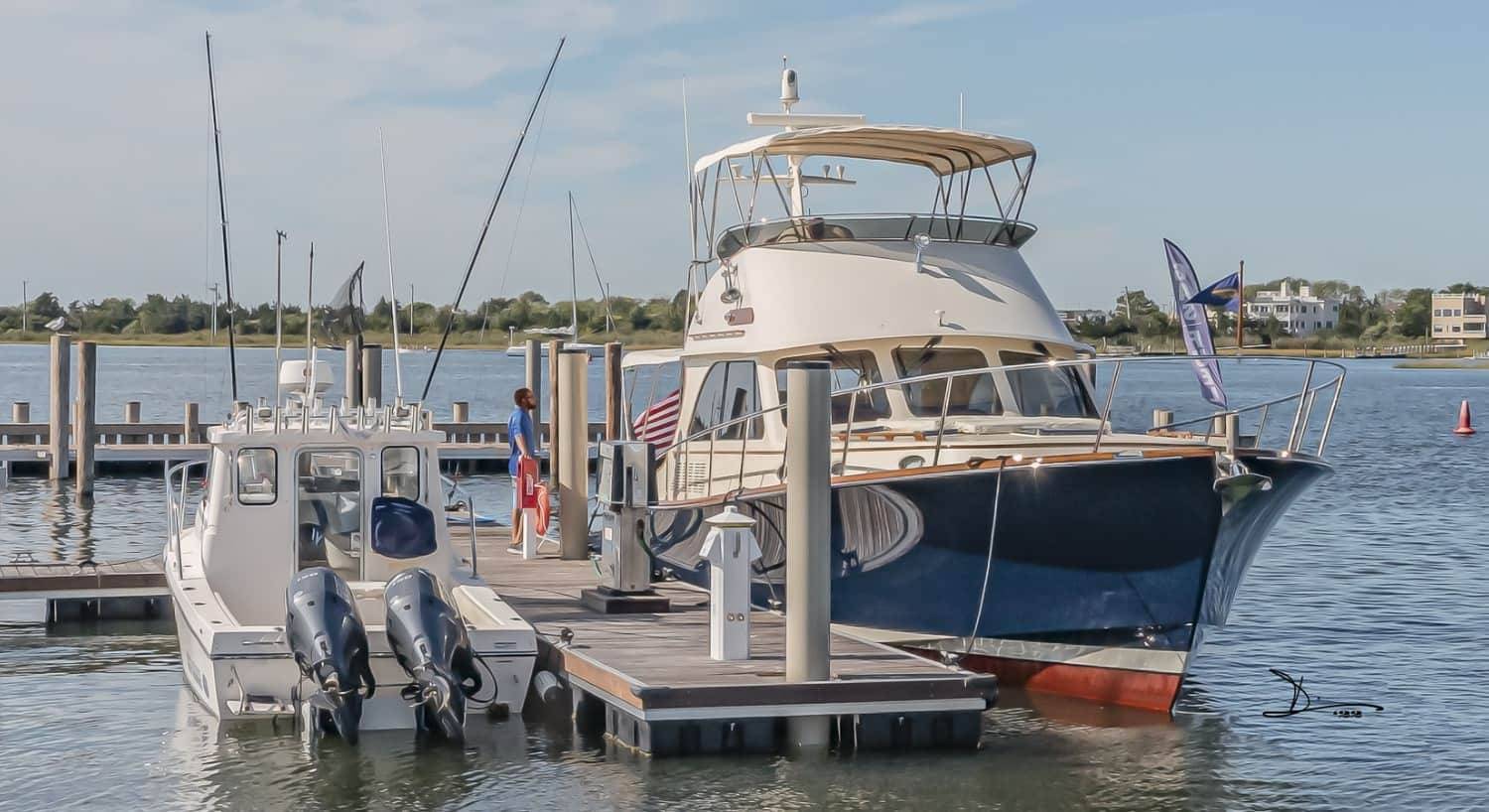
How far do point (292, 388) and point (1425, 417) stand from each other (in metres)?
60.8

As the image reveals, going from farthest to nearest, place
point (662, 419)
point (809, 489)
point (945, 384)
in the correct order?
point (662, 419) → point (945, 384) → point (809, 489)

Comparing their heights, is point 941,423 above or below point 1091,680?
above

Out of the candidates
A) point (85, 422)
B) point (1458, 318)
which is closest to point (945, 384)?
point (85, 422)

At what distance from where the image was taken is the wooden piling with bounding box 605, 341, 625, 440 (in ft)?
72.7

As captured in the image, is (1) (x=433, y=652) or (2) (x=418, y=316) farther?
(2) (x=418, y=316)

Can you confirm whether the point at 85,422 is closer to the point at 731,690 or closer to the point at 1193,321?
the point at 1193,321

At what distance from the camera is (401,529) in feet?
39.0

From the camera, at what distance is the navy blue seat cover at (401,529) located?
1187 cm

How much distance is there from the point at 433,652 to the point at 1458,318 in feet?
595

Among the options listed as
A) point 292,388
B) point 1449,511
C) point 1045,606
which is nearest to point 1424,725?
point 1045,606

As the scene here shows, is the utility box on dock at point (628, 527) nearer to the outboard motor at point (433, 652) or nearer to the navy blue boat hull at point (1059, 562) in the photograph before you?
the navy blue boat hull at point (1059, 562)

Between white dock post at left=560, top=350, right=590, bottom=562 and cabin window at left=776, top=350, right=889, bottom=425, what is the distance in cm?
255

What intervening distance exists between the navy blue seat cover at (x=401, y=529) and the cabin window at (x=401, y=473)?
11 centimetres

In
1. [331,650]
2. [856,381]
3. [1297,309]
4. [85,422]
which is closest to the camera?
[331,650]
